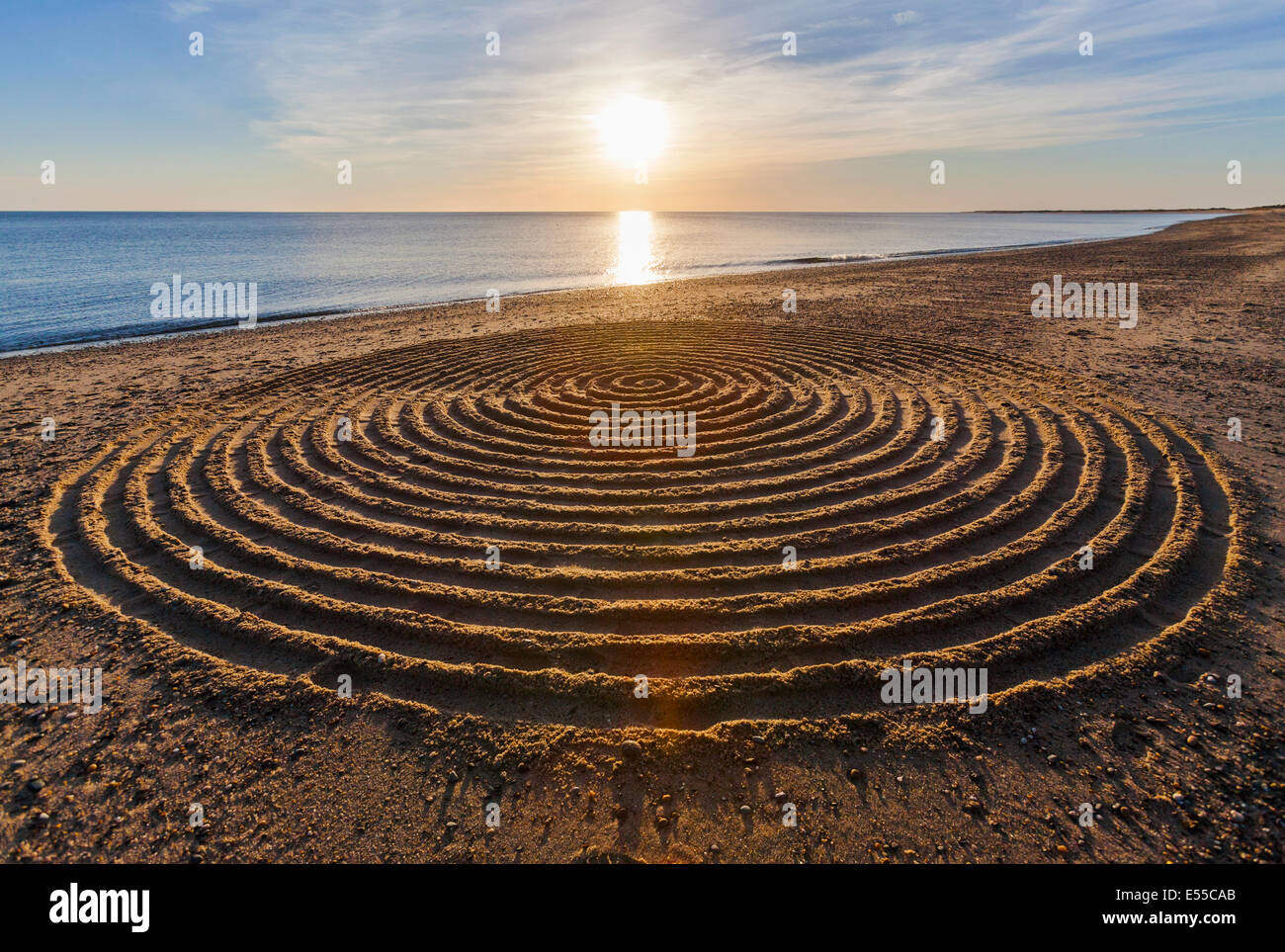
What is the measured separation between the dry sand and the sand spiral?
0.18 ft

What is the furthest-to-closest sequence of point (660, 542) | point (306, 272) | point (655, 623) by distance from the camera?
1. point (306, 272)
2. point (660, 542)
3. point (655, 623)

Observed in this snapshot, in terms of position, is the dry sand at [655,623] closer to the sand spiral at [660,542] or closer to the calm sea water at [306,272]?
the sand spiral at [660,542]

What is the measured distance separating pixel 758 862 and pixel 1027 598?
4.51 metres

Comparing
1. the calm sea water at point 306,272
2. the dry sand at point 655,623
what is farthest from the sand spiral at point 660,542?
the calm sea water at point 306,272

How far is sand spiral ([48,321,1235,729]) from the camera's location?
6203 mm

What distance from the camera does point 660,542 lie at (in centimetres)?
832

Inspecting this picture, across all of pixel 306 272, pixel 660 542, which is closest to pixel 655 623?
pixel 660 542

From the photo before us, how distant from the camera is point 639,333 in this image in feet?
70.6

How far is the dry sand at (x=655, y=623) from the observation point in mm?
4676

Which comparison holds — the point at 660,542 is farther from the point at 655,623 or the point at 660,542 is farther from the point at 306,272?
the point at 306,272

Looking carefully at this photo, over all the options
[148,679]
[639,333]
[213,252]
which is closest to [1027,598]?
[148,679]

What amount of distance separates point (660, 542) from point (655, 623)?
1654 millimetres

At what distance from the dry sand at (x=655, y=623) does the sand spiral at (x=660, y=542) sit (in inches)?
2.2

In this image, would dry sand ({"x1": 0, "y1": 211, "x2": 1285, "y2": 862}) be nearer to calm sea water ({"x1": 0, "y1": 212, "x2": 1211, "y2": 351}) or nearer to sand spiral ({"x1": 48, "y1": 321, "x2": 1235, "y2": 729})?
sand spiral ({"x1": 48, "y1": 321, "x2": 1235, "y2": 729})
